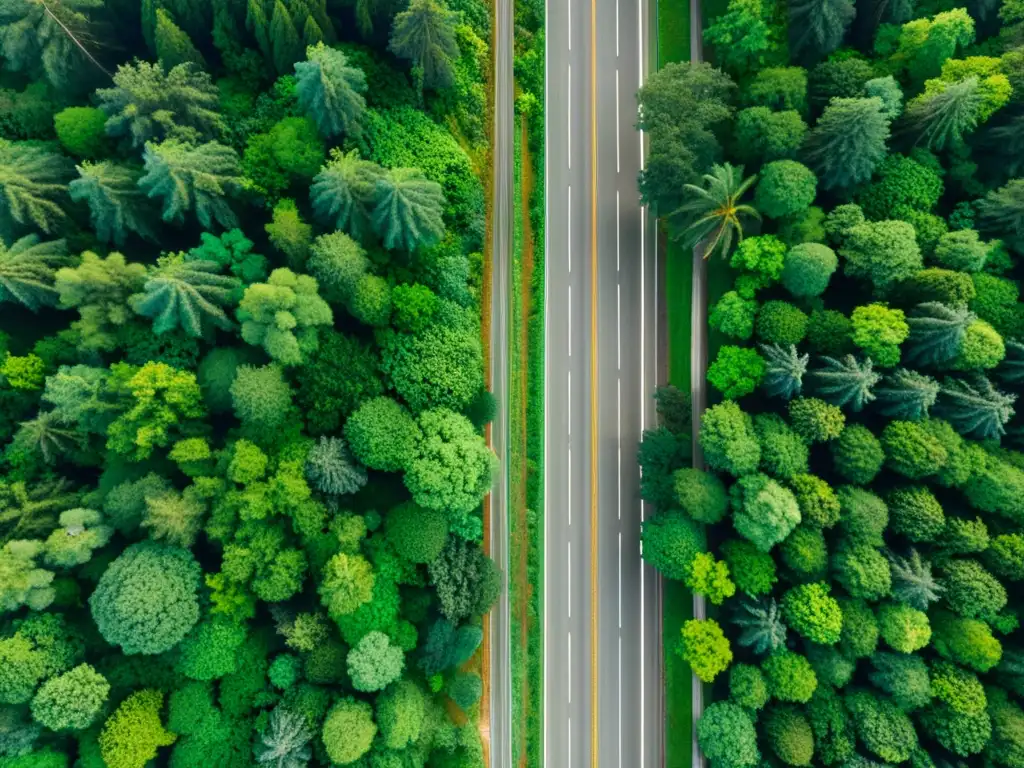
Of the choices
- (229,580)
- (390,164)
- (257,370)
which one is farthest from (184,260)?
(229,580)

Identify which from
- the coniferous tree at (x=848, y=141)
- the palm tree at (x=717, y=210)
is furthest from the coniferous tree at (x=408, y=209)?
the coniferous tree at (x=848, y=141)

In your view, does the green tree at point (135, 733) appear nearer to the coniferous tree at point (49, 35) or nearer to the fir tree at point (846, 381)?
the coniferous tree at point (49, 35)

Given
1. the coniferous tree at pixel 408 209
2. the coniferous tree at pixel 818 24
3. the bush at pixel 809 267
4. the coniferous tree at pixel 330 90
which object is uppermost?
the coniferous tree at pixel 818 24

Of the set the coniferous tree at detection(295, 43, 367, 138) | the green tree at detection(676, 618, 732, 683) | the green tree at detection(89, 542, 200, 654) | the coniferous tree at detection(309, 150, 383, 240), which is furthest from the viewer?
the green tree at detection(676, 618, 732, 683)

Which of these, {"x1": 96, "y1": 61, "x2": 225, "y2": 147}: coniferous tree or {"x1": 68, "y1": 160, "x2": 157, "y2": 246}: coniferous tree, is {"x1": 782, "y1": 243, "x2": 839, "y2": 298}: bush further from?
{"x1": 68, "y1": 160, "x2": 157, "y2": 246}: coniferous tree

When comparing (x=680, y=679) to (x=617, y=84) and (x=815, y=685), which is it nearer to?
(x=815, y=685)

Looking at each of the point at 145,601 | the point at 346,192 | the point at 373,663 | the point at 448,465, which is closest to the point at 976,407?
the point at 448,465

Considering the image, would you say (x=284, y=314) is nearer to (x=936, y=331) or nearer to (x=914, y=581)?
(x=936, y=331)

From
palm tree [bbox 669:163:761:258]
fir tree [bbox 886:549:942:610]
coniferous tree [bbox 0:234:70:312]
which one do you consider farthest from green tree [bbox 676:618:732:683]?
coniferous tree [bbox 0:234:70:312]
